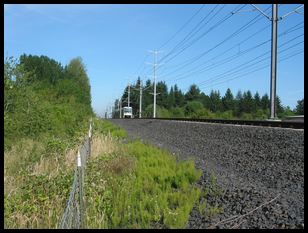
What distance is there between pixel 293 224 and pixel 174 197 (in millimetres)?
2392


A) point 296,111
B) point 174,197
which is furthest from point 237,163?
point 296,111

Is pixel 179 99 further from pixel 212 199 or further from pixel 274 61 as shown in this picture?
pixel 212 199

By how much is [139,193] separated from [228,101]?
409 ft

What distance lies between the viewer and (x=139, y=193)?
7992mm

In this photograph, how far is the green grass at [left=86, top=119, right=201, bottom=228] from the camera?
669 centimetres

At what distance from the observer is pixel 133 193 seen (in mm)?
7957

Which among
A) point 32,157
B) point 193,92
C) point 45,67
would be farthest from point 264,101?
point 32,157

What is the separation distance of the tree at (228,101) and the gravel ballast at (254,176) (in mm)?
112613

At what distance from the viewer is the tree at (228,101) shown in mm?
127250

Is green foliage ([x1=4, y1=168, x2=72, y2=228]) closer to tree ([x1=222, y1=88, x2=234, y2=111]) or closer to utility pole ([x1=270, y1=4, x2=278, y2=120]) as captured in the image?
utility pole ([x1=270, y1=4, x2=278, y2=120])

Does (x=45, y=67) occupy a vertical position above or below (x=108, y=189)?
above

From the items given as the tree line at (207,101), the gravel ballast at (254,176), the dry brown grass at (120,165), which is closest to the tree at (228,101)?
the tree line at (207,101)

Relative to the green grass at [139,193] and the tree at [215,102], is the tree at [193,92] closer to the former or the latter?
the tree at [215,102]

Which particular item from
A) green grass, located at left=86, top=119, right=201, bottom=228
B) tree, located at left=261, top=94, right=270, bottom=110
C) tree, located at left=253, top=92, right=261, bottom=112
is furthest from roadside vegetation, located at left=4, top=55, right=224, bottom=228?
tree, located at left=261, top=94, right=270, bottom=110
